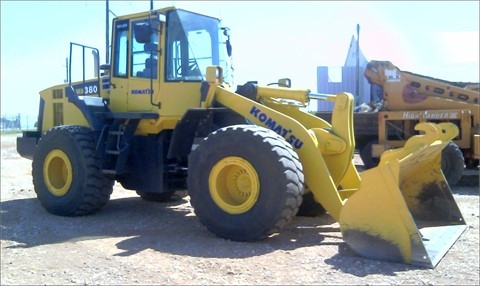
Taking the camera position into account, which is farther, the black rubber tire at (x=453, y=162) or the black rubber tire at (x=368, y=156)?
the black rubber tire at (x=368, y=156)

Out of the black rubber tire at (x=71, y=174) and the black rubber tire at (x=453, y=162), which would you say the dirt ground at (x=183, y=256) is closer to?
the black rubber tire at (x=71, y=174)

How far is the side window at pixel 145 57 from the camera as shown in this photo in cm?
777

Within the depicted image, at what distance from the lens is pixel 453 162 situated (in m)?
11.5

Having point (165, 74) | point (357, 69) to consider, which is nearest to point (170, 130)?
point (165, 74)

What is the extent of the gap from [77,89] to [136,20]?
1809 millimetres

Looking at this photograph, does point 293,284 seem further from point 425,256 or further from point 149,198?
point 149,198

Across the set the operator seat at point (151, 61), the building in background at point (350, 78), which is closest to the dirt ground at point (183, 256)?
the operator seat at point (151, 61)

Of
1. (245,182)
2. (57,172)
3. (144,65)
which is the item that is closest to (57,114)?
(57,172)

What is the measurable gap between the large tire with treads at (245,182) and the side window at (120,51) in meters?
2.42

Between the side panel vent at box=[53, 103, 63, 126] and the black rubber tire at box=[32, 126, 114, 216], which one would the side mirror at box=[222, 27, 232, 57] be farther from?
the side panel vent at box=[53, 103, 63, 126]

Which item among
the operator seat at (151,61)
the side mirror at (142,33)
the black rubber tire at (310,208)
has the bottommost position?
the black rubber tire at (310,208)

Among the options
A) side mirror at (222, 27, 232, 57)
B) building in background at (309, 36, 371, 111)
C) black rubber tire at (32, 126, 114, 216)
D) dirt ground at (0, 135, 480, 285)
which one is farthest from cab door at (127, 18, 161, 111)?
building in background at (309, 36, 371, 111)

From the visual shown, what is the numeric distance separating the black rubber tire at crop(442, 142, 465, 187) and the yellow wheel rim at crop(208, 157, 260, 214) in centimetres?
641

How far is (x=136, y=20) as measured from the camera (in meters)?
8.19
